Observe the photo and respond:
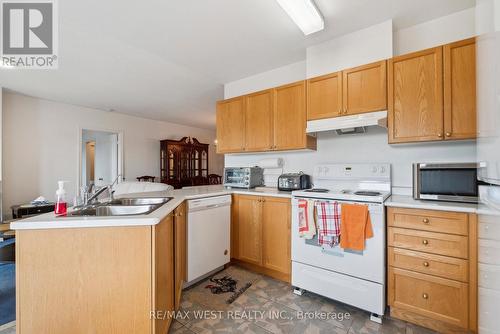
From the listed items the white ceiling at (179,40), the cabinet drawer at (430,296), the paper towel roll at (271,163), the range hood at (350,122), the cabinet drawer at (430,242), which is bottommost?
the cabinet drawer at (430,296)

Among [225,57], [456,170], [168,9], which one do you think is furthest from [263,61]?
[456,170]

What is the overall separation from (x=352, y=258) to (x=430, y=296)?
1.75 ft

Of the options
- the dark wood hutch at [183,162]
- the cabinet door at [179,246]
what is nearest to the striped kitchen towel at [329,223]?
the cabinet door at [179,246]

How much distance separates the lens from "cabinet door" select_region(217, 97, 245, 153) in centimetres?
289

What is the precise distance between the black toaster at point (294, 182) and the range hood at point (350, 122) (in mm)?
530

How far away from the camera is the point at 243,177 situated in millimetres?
2766

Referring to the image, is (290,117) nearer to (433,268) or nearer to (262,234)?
(262,234)

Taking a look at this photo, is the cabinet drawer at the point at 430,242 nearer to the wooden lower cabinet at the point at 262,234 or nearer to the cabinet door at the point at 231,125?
the wooden lower cabinet at the point at 262,234

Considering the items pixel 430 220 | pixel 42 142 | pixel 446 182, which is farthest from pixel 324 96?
pixel 42 142

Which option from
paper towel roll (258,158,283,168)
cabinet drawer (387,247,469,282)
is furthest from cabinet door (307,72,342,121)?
cabinet drawer (387,247,469,282)

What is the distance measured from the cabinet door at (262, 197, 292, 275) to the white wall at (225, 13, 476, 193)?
2.52 feet

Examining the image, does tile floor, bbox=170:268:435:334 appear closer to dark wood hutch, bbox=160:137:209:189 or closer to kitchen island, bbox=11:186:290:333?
kitchen island, bbox=11:186:290:333

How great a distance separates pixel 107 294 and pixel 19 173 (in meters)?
4.17

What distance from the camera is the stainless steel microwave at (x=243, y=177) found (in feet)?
8.99
